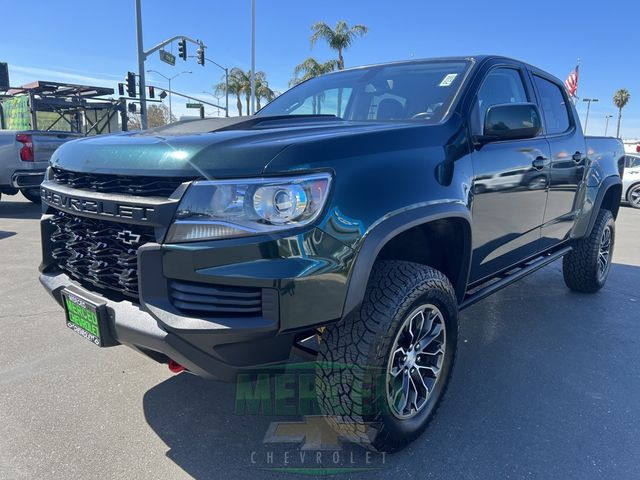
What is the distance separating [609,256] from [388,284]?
395cm

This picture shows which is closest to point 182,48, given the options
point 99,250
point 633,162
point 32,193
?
point 32,193

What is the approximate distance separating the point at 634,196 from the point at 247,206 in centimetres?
1470

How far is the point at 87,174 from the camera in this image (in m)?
2.16

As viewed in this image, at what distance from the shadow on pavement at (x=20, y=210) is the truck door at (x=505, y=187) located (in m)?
8.24

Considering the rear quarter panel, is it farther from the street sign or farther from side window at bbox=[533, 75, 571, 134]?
the street sign

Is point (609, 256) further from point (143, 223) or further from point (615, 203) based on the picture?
point (143, 223)

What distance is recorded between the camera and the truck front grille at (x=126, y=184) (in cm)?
185

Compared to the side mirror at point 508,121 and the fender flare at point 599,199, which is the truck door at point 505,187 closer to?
the side mirror at point 508,121

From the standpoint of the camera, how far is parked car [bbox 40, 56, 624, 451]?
1729 mm

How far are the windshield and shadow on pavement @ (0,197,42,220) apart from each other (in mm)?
7033

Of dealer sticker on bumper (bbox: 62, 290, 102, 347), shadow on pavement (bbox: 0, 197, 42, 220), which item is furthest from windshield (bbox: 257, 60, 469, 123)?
shadow on pavement (bbox: 0, 197, 42, 220)

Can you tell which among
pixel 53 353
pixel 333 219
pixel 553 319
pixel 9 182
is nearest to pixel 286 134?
pixel 333 219

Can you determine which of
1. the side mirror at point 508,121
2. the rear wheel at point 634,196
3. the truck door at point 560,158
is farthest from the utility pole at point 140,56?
the side mirror at point 508,121

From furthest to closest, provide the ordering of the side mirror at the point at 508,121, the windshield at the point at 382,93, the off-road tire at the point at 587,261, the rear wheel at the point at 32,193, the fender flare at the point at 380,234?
the rear wheel at the point at 32,193 < the off-road tire at the point at 587,261 < the windshield at the point at 382,93 < the side mirror at the point at 508,121 < the fender flare at the point at 380,234
